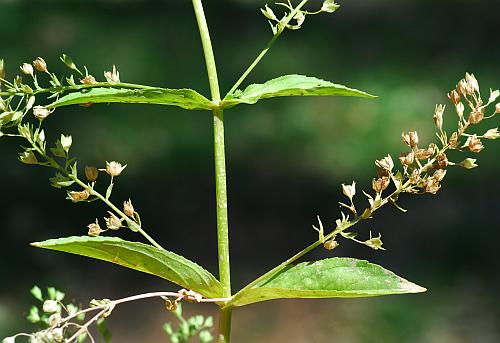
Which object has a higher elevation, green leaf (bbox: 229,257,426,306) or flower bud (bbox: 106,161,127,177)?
flower bud (bbox: 106,161,127,177)

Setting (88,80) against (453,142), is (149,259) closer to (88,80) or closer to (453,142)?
(88,80)

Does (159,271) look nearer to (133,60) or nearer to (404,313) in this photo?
(404,313)

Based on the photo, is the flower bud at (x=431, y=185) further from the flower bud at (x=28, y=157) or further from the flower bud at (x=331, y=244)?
the flower bud at (x=28, y=157)

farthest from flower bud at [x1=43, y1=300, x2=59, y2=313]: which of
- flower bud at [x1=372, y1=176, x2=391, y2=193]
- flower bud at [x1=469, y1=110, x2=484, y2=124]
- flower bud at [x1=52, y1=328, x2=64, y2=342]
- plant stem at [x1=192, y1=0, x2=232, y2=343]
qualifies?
flower bud at [x1=469, y1=110, x2=484, y2=124]

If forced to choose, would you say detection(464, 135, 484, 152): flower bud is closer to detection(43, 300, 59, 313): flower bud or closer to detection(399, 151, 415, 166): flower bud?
detection(399, 151, 415, 166): flower bud

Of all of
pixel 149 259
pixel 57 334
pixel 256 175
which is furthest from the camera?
pixel 256 175

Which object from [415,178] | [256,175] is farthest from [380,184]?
[256,175]

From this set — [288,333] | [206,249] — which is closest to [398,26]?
[206,249]
